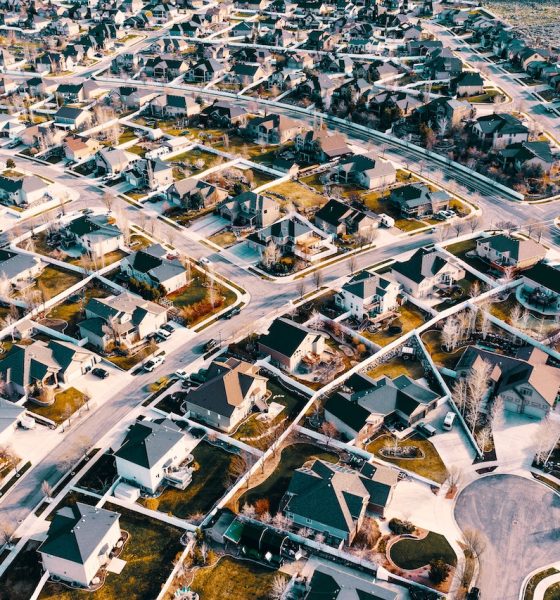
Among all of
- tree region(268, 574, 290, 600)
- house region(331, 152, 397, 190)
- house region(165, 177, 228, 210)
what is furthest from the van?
house region(165, 177, 228, 210)

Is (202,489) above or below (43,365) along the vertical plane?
below

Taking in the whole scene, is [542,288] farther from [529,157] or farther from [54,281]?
[54,281]

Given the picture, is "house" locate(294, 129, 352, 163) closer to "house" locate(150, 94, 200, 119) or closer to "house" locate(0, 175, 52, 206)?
"house" locate(150, 94, 200, 119)

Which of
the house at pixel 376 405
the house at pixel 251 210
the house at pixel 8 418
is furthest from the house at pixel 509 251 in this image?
the house at pixel 8 418

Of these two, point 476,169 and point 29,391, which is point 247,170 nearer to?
point 476,169

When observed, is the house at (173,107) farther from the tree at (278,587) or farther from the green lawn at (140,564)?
the tree at (278,587)

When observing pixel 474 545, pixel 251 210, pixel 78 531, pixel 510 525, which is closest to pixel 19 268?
pixel 251 210
